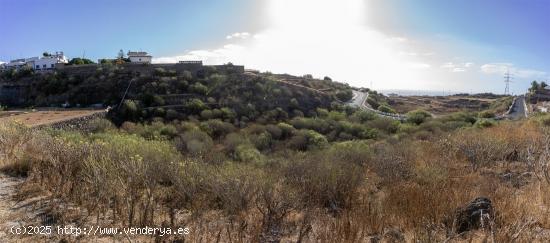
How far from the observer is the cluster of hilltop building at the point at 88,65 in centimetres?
3985

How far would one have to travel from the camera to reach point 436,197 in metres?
4.91

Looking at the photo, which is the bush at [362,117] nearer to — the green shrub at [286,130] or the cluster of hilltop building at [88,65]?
the green shrub at [286,130]

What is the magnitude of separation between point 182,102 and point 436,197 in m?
29.5

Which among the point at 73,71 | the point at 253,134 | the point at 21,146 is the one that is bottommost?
the point at 253,134

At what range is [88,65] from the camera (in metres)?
39.4

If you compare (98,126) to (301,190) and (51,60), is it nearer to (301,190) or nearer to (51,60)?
(301,190)

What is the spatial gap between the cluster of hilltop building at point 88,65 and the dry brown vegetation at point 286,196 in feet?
105

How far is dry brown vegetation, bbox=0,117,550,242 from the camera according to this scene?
4.43 metres

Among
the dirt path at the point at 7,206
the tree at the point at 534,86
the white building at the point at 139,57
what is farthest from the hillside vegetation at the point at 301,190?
the tree at the point at 534,86

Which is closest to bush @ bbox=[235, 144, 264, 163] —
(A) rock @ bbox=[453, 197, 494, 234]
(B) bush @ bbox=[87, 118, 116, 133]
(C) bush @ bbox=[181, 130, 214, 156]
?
(C) bush @ bbox=[181, 130, 214, 156]

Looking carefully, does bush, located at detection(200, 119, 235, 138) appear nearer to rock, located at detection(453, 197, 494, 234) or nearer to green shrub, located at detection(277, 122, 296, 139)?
green shrub, located at detection(277, 122, 296, 139)

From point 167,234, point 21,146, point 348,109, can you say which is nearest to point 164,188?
point 167,234

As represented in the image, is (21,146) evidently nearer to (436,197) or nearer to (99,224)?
(99,224)

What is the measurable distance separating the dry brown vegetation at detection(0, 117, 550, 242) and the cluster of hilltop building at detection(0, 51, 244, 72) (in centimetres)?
3202
